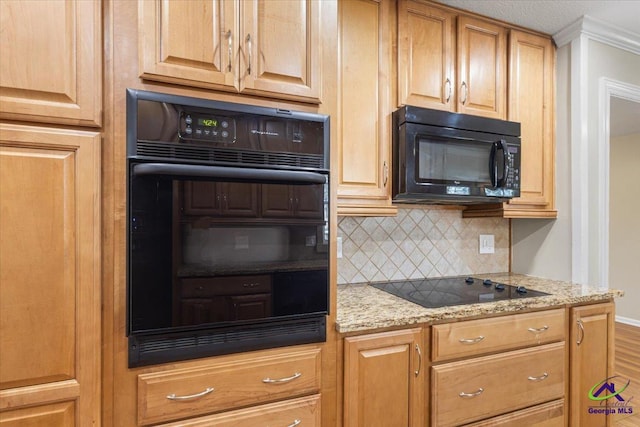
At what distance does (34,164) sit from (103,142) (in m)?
0.19

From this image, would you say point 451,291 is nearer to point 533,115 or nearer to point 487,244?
point 487,244

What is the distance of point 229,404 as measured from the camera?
3.83 ft

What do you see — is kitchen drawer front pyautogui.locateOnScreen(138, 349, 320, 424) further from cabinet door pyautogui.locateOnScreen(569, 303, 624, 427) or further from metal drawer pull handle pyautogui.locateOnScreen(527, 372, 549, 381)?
cabinet door pyautogui.locateOnScreen(569, 303, 624, 427)

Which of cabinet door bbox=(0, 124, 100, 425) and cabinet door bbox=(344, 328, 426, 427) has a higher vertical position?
cabinet door bbox=(0, 124, 100, 425)

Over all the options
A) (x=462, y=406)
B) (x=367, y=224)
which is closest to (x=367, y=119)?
(x=367, y=224)

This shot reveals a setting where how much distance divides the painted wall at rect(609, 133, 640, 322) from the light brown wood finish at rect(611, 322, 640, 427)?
0.40 meters

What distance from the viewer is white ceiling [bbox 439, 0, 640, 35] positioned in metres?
1.92

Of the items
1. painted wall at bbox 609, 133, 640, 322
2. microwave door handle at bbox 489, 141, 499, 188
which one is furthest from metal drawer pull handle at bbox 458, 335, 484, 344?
painted wall at bbox 609, 133, 640, 322

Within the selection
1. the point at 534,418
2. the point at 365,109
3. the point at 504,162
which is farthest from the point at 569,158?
the point at 534,418

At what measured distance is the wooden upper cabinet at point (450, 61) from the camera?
184 centimetres

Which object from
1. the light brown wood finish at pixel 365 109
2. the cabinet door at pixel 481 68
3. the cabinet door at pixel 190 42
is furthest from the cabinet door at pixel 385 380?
the cabinet door at pixel 481 68

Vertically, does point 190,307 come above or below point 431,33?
below

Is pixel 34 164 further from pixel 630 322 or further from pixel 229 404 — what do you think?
pixel 630 322

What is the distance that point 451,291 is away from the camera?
74.5 inches
